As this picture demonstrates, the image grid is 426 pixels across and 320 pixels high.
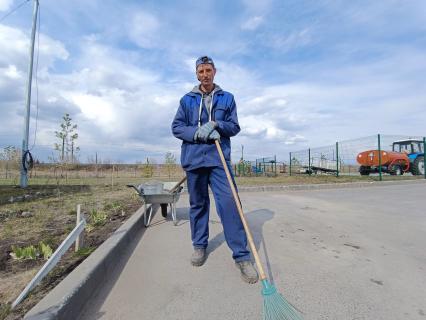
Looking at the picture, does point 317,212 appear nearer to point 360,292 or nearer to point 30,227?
point 360,292

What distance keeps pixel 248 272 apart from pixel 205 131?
4.55 feet

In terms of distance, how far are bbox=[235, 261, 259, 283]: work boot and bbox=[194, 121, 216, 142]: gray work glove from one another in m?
1.26

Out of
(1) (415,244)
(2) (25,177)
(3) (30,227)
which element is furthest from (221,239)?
(2) (25,177)

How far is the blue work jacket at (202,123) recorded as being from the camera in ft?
11.2

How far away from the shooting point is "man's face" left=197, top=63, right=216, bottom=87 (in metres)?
3.58

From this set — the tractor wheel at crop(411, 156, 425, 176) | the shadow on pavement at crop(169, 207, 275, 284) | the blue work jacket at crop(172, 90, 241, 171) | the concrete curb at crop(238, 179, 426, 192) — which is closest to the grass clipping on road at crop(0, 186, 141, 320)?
the shadow on pavement at crop(169, 207, 275, 284)

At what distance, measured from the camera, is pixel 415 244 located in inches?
169

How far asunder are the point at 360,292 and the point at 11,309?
2.63 metres

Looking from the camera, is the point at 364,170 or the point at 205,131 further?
the point at 364,170

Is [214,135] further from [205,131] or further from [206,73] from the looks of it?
[206,73]

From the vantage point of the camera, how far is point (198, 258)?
346 centimetres

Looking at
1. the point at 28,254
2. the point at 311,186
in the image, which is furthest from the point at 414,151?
the point at 28,254

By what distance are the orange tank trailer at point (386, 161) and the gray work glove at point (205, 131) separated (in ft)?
58.6

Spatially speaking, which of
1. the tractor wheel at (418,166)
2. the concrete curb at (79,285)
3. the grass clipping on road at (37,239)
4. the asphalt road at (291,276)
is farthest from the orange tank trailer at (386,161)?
the concrete curb at (79,285)
